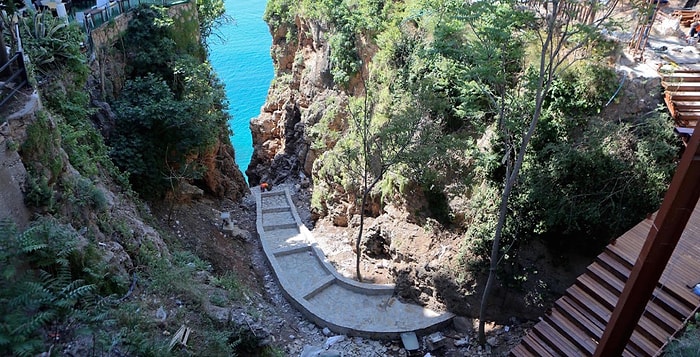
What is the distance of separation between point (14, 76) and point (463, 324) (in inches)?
443

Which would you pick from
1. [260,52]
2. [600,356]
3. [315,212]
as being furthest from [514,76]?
[260,52]

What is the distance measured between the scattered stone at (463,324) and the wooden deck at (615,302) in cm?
258

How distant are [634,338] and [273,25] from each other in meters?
25.7

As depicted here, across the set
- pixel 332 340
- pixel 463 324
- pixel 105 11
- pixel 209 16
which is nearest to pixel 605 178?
pixel 463 324

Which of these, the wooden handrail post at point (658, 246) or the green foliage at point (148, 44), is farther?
the green foliage at point (148, 44)

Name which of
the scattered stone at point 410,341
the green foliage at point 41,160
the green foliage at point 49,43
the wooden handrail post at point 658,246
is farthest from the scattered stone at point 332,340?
the green foliage at point 49,43

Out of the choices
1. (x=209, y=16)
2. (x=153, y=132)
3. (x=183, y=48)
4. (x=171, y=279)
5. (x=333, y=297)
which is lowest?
(x=333, y=297)

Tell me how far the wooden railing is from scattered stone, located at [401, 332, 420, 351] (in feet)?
32.7

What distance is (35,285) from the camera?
16.5 ft

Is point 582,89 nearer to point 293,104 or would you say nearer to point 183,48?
point 183,48

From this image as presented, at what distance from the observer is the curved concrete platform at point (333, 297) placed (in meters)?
12.3

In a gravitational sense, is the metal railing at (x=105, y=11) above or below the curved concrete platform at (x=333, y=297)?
above

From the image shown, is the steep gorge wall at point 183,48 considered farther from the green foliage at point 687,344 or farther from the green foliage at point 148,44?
the green foliage at point 687,344

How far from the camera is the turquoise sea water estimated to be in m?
38.1
